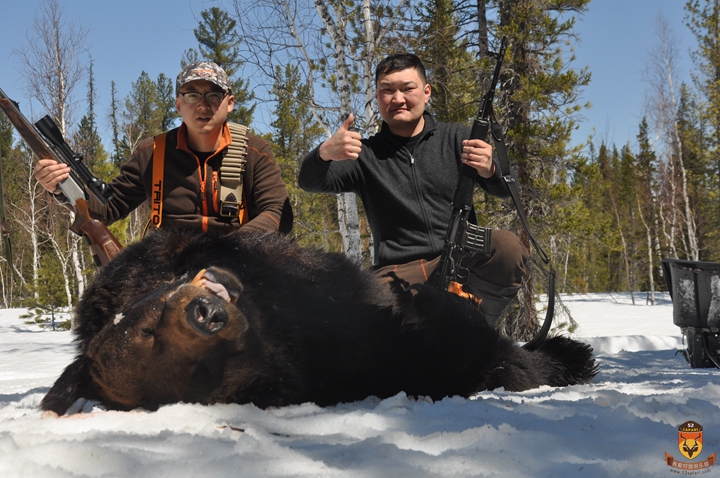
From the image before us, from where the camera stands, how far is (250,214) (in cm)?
347

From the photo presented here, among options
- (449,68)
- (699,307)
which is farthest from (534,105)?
(699,307)

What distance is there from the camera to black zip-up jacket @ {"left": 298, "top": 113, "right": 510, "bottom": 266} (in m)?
3.46

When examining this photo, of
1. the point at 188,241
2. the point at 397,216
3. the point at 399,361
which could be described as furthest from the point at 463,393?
the point at 397,216

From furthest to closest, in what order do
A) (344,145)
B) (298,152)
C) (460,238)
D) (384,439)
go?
(298,152), (460,238), (344,145), (384,439)

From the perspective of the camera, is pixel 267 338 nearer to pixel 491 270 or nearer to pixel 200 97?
pixel 491 270

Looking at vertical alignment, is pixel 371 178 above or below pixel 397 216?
above

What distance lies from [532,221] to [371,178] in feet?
25.3

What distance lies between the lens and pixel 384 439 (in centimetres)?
138

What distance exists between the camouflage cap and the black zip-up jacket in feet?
2.36

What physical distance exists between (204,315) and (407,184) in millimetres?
2188

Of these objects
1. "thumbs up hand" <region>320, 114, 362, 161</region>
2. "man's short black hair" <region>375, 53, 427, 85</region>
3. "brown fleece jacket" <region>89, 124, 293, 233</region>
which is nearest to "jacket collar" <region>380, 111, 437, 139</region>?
"man's short black hair" <region>375, 53, 427, 85</region>

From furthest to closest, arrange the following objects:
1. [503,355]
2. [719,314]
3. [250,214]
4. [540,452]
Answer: [719,314]
[250,214]
[503,355]
[540,452]

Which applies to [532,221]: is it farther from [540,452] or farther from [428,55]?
[540,452]

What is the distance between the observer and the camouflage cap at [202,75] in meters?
3.27
